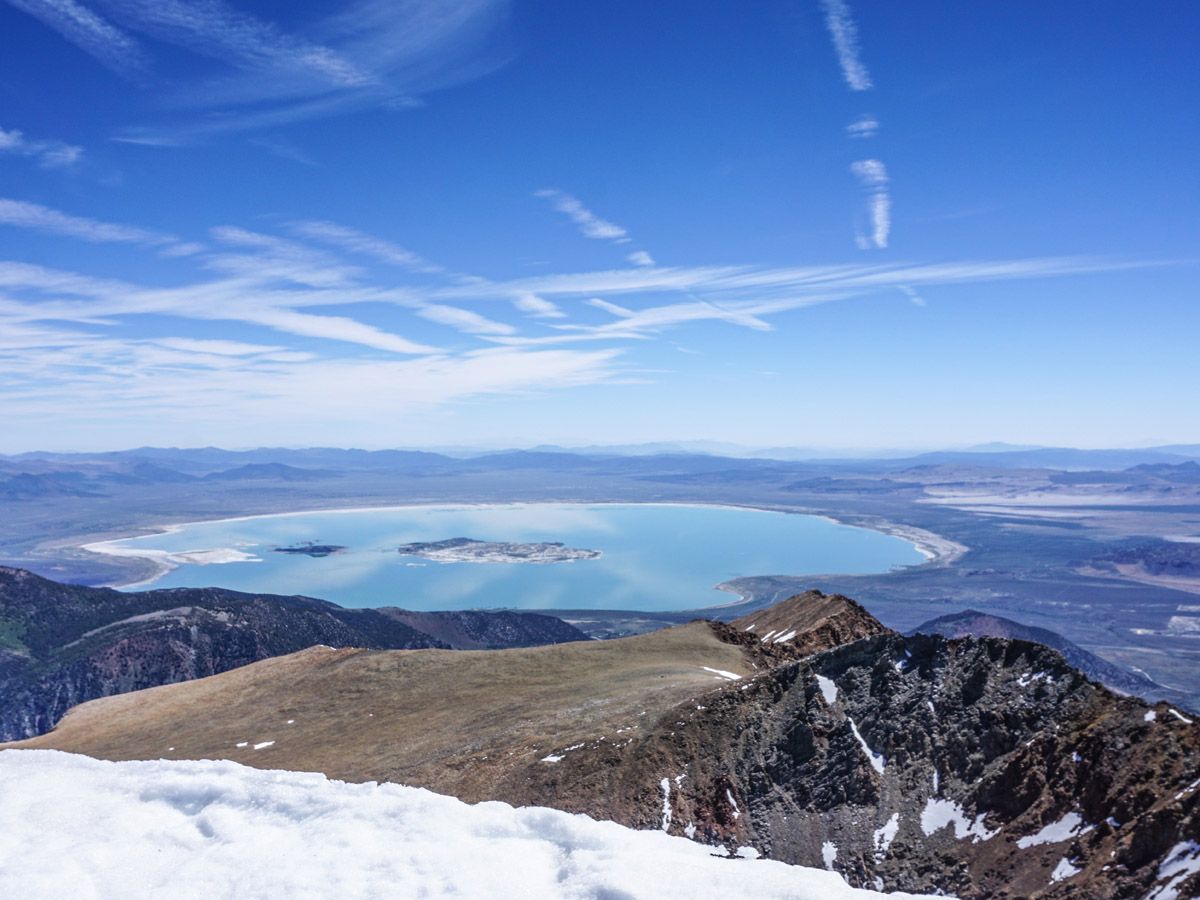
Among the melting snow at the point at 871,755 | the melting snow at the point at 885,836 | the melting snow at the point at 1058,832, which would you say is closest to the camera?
the melting snow at the point at 1058,832

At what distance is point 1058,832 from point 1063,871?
8.01 ft

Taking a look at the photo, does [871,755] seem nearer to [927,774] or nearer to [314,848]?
[927,774]

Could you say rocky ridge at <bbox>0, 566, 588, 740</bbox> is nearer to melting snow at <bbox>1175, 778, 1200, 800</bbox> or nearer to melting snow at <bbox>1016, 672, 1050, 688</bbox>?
melting snow at <bbox>1016, 672, 1050, 688</bbox>

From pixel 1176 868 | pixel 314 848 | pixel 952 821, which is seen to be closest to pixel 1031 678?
pixel 952 821

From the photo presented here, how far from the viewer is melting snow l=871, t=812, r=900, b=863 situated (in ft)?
106

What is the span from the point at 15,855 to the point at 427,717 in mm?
35265

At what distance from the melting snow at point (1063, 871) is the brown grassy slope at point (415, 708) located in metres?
20.5

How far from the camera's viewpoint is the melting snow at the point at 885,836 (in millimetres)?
32344

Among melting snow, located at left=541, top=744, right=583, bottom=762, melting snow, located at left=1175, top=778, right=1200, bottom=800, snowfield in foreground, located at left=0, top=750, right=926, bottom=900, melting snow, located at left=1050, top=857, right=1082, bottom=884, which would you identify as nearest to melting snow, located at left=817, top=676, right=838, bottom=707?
melting snow, located at left=541, top=744, right=583, bottom=762

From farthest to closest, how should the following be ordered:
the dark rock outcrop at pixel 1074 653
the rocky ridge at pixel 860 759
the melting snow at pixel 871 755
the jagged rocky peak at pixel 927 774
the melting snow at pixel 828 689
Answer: the dark rock outcrop at pixel 1074 653 < the melting snow at pixel 828 689 < the melting snow at pixel 871 755 < the rocky ridge at pixel 860 759 < the jagged rocky peak at pixel 927 774

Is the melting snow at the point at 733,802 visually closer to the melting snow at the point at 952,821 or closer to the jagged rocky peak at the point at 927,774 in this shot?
the jagged rocky peak at the point at 927,774

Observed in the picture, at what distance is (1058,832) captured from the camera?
93.5ft

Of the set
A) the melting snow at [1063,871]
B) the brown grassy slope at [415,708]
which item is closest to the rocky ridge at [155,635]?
the brown grassy slope at [415,708]

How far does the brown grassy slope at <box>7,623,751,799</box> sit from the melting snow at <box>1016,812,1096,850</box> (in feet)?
61.5
